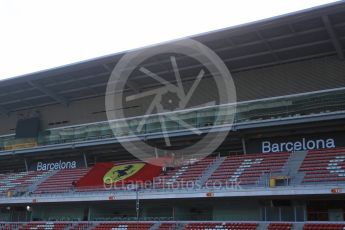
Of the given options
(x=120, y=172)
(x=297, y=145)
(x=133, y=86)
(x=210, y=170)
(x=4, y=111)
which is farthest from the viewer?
(x=4, y=111)

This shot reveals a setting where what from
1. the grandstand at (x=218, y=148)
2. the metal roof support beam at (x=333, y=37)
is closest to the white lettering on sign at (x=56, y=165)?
the grandstand at (x=218, y=148)

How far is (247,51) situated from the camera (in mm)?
29047

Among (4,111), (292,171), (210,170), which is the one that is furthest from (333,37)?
(4,111)

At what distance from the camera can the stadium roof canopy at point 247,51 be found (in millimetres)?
25516

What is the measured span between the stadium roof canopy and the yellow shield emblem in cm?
600

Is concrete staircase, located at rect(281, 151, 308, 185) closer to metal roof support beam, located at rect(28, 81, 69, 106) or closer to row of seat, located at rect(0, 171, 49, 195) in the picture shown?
row of seat, located at rect(0, 171, 49, 195)

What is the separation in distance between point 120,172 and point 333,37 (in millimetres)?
15319

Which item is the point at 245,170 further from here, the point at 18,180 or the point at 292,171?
the point at 18,180

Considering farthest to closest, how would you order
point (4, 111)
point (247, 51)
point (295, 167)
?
point (4, 111), point (247, 51), point (295, 167)

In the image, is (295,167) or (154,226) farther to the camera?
(154,226)

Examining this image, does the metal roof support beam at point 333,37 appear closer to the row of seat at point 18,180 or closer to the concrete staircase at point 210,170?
the concrete staircase at point 210,170

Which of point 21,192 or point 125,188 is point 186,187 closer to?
point 125,188

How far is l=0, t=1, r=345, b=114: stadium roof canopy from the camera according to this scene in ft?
83.7

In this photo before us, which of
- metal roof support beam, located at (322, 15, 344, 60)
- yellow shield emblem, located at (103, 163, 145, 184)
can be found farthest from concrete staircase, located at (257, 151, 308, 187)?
yellow shield emblem, located at (103, 163, 145, 184)
